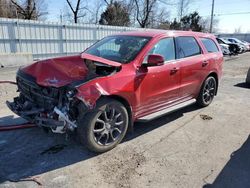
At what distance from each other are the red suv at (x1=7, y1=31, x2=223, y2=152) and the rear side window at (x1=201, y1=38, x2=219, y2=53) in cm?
65

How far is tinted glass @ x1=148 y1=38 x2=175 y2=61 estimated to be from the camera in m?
4.48

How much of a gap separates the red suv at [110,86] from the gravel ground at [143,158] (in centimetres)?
35

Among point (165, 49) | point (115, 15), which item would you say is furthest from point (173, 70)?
point (115, 15)

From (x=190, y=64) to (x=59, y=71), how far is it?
2718 millimetres

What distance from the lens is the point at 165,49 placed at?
15.4 ft

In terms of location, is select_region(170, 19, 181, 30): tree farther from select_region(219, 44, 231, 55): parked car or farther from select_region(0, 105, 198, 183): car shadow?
select_region(0, 105, 198, 183): car shadow

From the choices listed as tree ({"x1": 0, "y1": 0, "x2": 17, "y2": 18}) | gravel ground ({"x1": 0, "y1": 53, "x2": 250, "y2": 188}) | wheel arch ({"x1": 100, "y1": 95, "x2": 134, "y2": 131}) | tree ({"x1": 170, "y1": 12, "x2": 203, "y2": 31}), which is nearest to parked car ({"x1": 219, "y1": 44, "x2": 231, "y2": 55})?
gravel ground ({"x1": 0, "y1": 53, "x2": 250, "y2": 188})

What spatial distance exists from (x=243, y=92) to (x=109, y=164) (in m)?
6.10

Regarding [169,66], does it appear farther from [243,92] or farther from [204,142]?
[243,92]

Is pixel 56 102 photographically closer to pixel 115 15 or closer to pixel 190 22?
pixel 115 15

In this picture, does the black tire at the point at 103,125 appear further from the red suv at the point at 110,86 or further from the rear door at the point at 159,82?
the rear door at the point at 159,82

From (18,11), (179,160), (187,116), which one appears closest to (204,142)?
(179,160)

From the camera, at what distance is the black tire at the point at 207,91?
5910mm

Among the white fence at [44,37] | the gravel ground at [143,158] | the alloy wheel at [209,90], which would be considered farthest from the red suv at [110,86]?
the white fence at [44,37]
